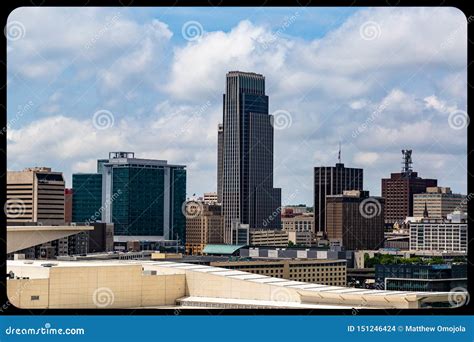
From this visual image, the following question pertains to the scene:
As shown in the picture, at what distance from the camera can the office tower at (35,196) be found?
1241 inches

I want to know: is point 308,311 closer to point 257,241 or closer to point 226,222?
point 257,241

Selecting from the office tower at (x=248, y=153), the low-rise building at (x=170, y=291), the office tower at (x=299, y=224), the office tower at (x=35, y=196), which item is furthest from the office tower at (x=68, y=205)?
the low-rise building at (x=170, y=291)

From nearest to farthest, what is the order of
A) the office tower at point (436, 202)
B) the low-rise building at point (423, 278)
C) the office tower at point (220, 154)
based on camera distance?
the low-rise building at point (423, 278), the office tower at point (436, 202), the office tower at point (220, 154)

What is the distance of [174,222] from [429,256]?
10.6 m

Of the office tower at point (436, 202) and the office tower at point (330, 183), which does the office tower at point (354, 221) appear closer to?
the office tower at point (330, 183)

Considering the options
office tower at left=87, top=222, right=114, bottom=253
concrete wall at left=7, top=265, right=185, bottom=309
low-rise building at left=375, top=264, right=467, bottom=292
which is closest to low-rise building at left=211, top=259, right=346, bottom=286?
low-rise building at left=375, top=264, right=467, bottom=292

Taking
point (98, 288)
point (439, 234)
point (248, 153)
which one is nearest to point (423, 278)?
point (98, 288)

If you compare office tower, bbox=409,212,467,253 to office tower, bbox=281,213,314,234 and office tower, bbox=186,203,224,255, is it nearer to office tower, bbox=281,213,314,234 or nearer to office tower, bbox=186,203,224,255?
office tower, bbox=281,213,314,234

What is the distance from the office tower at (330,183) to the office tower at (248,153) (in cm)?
176

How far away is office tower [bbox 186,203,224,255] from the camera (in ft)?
121

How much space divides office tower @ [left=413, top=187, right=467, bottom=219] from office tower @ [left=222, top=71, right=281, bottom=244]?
6.22 metres

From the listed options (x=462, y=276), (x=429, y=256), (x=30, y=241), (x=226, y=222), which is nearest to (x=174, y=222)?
(x=226, y=222)

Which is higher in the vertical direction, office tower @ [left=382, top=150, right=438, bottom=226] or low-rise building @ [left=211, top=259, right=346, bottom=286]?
office tower @ [left=382, top=150, right=438, bottom=226]
